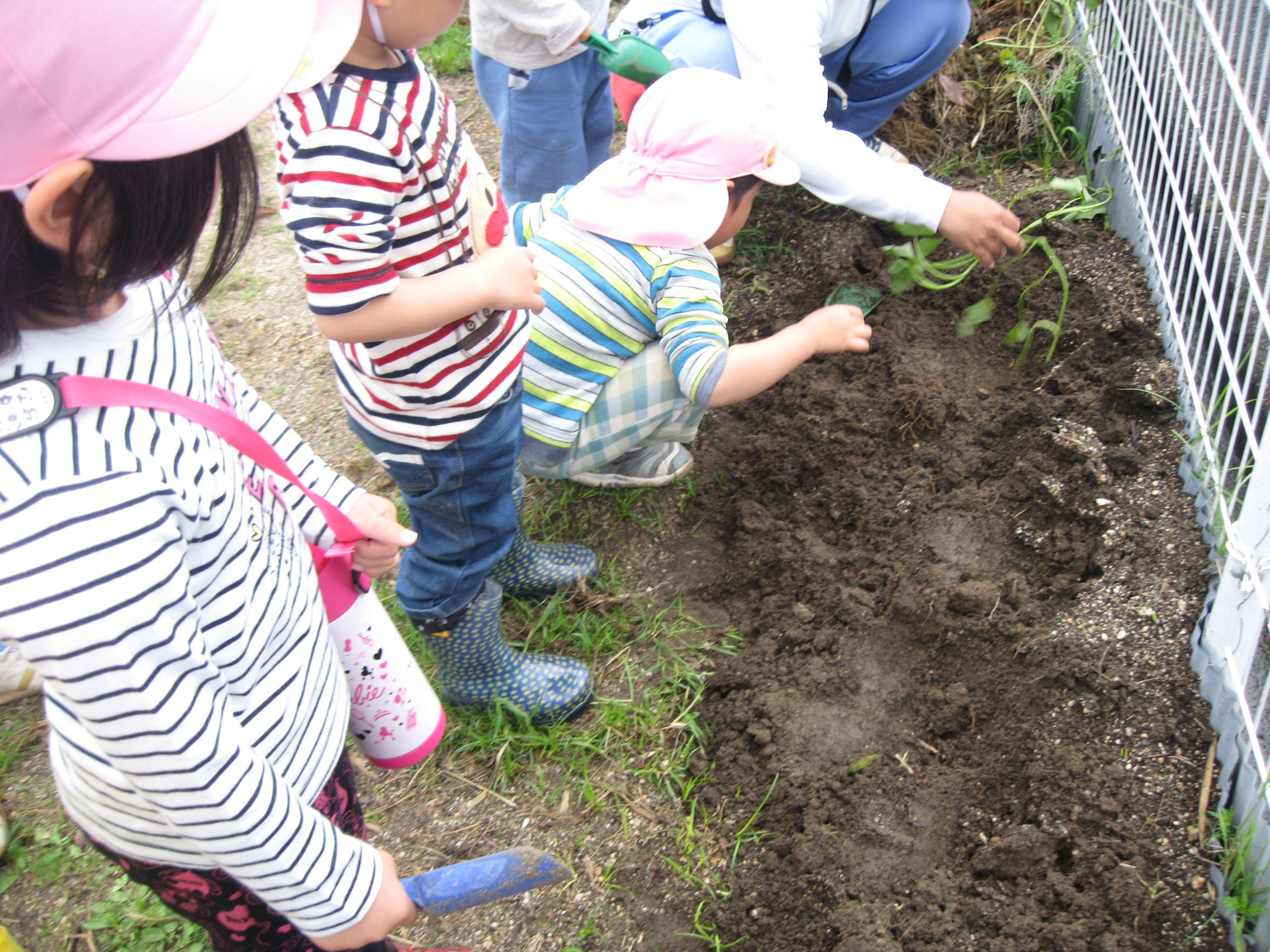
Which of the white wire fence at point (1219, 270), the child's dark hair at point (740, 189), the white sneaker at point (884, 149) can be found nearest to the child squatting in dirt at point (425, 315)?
the child's dark hair at point (740, 189)

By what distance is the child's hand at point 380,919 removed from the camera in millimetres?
1104

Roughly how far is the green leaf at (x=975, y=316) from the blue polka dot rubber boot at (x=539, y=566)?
1.14m

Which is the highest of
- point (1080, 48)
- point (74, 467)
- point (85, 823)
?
point (74, 467)

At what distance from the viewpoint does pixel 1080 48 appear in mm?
3016

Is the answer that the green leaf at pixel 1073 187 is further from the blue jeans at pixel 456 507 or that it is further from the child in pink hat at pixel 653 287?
the blue jeans at pixel 456 507

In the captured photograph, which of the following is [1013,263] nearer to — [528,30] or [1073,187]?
[1073,187]

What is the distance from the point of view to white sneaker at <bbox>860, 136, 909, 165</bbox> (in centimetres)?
302

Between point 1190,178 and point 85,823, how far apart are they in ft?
8.12

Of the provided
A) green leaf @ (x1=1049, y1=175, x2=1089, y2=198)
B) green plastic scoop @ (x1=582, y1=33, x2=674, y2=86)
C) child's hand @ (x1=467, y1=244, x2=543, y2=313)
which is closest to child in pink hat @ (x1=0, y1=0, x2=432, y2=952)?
child's hand @ (x1=467, y1=244, x2=543, y2=313)

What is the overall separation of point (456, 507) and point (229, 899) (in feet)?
2.41

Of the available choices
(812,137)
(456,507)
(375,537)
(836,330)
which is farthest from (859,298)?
(375,537)

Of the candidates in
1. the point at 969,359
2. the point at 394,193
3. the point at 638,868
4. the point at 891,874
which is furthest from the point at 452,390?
the point at 969,359

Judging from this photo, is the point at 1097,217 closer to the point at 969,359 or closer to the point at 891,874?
the point at 969,359

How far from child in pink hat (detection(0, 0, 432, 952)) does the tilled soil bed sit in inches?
35.0
